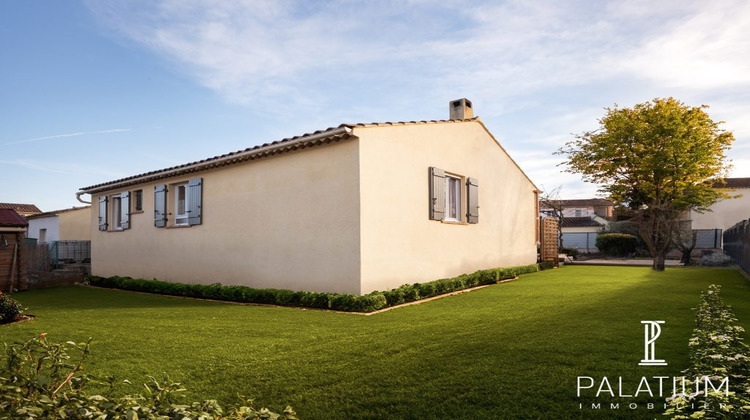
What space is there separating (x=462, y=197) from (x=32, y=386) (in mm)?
11714

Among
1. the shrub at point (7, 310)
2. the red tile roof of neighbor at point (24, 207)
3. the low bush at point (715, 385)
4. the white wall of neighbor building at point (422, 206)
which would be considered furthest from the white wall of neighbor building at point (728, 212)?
the red tile roof of neighbor at point (24, 207)

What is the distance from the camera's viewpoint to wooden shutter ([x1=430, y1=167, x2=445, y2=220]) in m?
11.4

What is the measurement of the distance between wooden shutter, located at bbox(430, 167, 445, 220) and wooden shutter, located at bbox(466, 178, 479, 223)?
1.53 metres

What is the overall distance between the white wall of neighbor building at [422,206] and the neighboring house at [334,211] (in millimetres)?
33

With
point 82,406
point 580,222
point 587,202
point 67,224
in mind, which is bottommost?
point 82,406

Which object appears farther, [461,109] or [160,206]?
[160,206]

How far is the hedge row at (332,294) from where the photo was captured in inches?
347

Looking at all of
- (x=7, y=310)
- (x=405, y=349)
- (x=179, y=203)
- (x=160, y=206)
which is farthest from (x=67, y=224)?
(x=405, y=349)

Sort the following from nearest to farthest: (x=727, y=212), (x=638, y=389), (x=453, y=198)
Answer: (x=638, y=389) < (x=453, y=198) < (x=727, y=212)

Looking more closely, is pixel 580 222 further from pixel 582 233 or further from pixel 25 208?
pixel 25 208

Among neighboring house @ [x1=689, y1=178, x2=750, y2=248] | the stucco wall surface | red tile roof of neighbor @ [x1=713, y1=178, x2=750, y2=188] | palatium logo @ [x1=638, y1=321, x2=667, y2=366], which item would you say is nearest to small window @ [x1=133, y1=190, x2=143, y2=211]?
the stucco wall surface

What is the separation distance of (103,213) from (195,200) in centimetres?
675

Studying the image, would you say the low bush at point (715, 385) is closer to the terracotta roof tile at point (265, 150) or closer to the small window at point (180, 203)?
the terracotta roof tile at point (265, 150)

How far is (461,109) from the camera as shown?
14.4 meters
